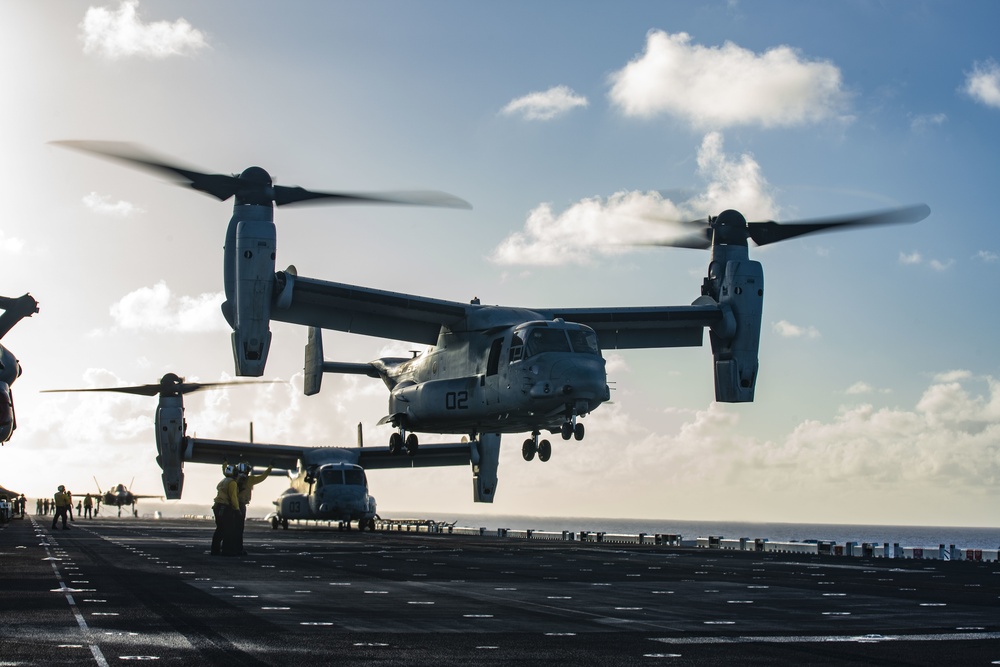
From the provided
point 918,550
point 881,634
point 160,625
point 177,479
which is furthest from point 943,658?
point 177,479

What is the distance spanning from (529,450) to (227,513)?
11308 mm

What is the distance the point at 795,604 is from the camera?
51.6 feet

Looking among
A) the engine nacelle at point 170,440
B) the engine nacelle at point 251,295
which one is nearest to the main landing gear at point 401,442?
the engine nacelle at point 251,295

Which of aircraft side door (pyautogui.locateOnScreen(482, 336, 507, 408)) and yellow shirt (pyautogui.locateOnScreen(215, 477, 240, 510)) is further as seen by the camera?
aircraft side door (pyautogui.locateOnScreen(482, 336, 507, 408))

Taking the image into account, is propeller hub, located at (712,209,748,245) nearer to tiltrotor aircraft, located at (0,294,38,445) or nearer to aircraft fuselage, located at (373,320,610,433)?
aircraft fuselage, located at (373,320,610,433)

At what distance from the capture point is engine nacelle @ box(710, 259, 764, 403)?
1415 inches

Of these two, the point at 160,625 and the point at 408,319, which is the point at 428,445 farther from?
the point at 160,625

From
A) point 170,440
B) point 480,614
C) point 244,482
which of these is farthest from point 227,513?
point 170,440

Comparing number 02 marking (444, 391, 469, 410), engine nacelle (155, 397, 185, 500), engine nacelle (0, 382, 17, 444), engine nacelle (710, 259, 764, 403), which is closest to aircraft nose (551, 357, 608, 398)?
number 02 marking (444, 391, 469, 410)

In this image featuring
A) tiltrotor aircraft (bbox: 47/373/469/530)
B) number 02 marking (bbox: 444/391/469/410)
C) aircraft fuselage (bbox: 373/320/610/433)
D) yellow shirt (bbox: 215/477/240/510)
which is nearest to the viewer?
yellow shirt (bbox: 215/477/240/510)

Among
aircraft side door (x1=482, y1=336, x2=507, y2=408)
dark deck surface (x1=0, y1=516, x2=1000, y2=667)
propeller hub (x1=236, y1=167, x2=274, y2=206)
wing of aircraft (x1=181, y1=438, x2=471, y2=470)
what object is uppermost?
propeller hub (x1=236, y1=167, x2=274, y2=206)

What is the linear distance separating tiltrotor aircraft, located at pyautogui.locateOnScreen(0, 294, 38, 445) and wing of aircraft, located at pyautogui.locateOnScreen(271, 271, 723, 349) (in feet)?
25.4

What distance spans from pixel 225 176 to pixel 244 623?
865 inches

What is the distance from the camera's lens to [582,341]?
100ft
